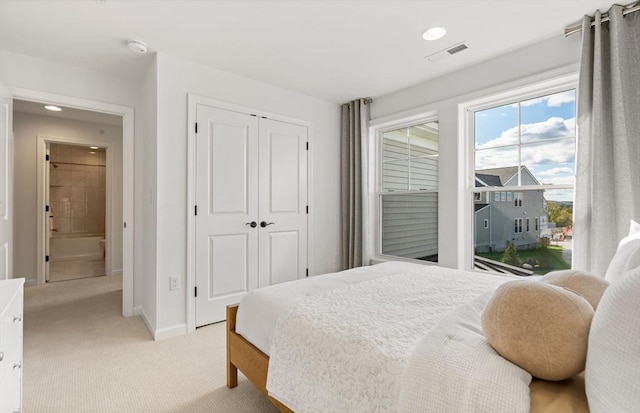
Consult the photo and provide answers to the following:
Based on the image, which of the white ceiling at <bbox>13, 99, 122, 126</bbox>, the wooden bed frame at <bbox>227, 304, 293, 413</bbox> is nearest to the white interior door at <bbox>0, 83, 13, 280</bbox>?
the white ceiling at <bbox>13, 99, 122, 126</bbox>

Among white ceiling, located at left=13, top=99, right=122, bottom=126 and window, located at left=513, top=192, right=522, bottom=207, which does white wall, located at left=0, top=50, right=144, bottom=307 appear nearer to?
white ceiling, located at left=13, top=99, right=122, bottom=126

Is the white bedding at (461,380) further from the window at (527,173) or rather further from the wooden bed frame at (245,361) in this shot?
the window at (527,173)

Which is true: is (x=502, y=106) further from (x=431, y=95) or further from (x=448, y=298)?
(x=448, y=298)

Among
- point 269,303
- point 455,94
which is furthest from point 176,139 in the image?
point 455,94

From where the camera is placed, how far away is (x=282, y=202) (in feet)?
11.4

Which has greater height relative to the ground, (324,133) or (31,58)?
(31,58)

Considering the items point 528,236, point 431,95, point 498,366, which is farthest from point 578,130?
point 498,366

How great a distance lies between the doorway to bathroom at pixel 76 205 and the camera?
5992 mm

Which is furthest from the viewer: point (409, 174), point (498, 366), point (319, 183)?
point (319, 183)

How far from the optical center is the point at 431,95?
3.22 meters

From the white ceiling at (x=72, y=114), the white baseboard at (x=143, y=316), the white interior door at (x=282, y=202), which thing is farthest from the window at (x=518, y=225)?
the white ceiling at (x=72, y=114)

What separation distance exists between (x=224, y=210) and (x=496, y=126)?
9.10 ft

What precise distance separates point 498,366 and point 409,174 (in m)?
2.93

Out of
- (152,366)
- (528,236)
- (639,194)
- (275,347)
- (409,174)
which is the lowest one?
(152,366)
